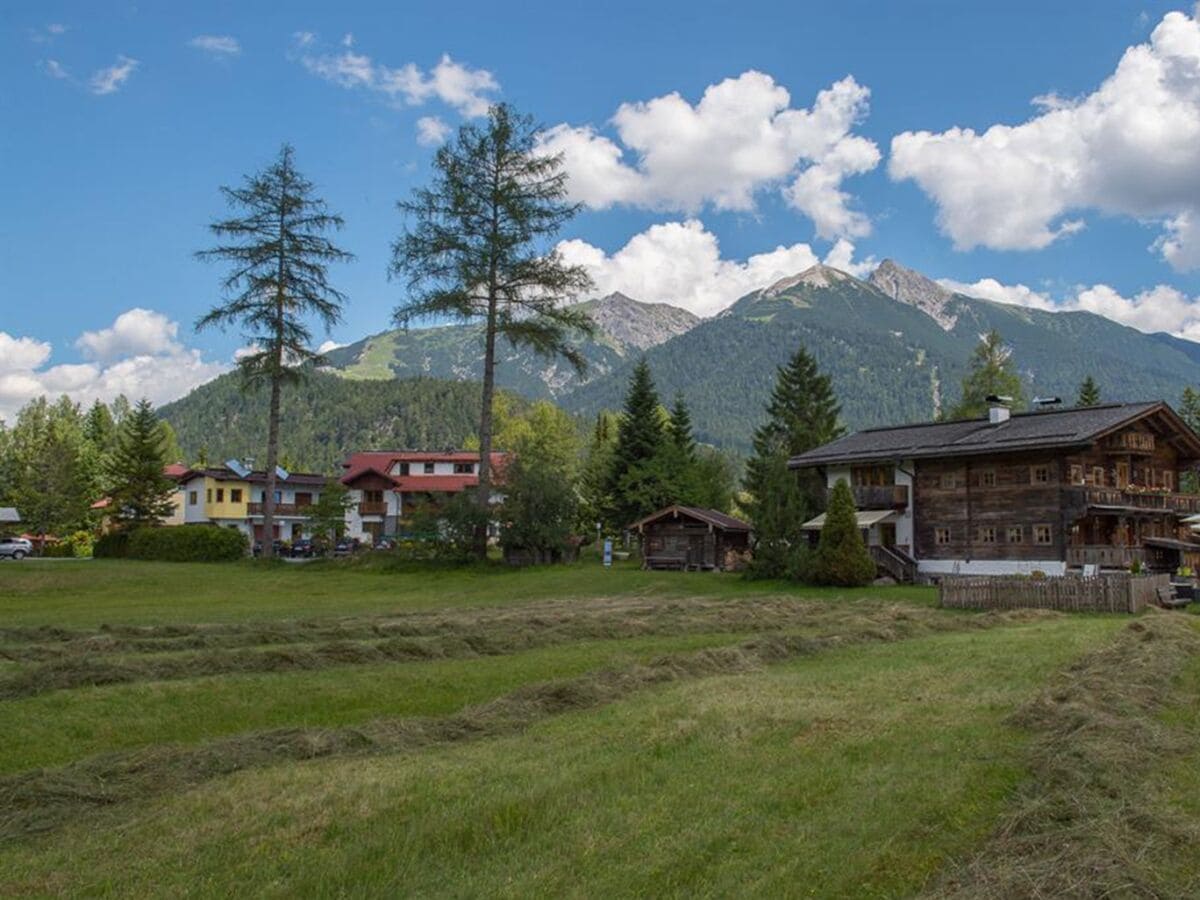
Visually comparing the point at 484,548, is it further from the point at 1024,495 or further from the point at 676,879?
the point at 676,879

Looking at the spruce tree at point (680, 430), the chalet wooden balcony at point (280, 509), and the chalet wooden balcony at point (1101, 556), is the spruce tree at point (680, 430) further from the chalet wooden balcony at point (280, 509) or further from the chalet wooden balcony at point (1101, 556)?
the chalet wooden balcony at point (280, 509)

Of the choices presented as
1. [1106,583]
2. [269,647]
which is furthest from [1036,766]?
[1106,583]

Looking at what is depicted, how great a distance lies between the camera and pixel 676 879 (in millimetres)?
6348

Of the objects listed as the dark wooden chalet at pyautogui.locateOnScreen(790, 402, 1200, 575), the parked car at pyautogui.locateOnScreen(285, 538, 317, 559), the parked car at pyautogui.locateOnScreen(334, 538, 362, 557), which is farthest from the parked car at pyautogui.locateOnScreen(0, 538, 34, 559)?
the dark wooden chalet at pyautogui.locateOnScreen(790, 402, 1200, 575)

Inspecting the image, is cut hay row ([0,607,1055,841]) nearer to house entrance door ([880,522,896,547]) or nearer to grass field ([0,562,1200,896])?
grass field ([0,562,1200,896])

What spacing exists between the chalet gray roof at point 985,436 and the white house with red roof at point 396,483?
36558mm

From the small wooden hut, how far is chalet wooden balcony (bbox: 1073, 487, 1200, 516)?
17271mm

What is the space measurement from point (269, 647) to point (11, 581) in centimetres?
2572

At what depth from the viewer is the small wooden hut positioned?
5091cm

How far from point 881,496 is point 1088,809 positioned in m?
38.6

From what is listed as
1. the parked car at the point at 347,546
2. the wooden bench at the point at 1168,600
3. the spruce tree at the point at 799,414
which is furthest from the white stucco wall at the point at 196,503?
the wooden bench at the point at 1168,600

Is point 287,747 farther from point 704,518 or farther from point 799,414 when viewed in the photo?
point 799,414

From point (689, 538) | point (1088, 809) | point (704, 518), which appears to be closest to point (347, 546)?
point (689, 538)

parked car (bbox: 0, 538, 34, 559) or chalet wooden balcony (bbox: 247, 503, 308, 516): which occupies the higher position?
chalet wooden balcony (bbox: 247, 503, 308, 516)
